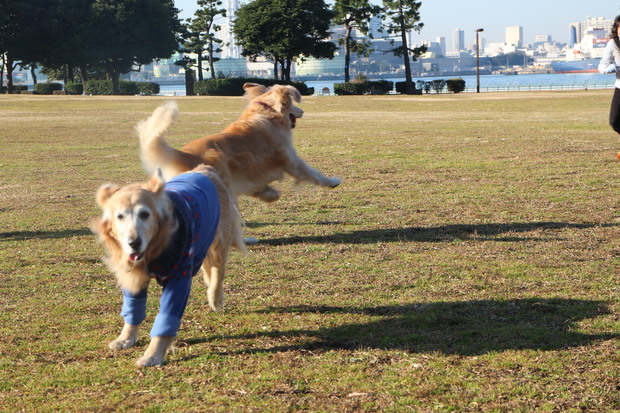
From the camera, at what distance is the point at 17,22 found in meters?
71.1

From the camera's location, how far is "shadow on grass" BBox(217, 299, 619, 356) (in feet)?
14.0

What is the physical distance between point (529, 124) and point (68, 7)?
2480 inches

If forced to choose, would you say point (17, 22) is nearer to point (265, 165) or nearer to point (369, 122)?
point (369, 122)

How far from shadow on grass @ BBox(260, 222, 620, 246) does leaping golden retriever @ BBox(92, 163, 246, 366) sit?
2.99 m

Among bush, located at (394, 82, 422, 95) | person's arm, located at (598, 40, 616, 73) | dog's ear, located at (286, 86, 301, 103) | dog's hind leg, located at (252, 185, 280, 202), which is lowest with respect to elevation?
dog's hind leg, located at (252, 185, 280, 202)

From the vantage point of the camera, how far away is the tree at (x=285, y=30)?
70562mm

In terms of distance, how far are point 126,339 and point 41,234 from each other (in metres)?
4.17

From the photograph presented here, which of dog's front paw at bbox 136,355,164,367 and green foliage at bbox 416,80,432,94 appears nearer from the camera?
dog's front paw at bbox 136,355,164,367

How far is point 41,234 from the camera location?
801 cm

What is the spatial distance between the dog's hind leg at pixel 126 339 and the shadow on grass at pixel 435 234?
10.1ft

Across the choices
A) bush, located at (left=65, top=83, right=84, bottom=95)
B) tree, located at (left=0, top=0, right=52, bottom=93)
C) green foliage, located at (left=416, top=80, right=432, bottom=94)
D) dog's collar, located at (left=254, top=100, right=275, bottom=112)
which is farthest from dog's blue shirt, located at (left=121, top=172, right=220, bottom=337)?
tree, located at (left=0, top=0, right=52, bottom=93)

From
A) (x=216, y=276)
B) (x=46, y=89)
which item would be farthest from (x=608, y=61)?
(x=46, y=89)

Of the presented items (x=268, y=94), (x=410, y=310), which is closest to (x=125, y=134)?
(x=268, y=94)

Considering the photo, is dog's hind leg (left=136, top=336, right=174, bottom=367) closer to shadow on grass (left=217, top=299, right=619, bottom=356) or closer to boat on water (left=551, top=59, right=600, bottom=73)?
shadow on grass (left=217, top=299, right=619, bottom=356)
